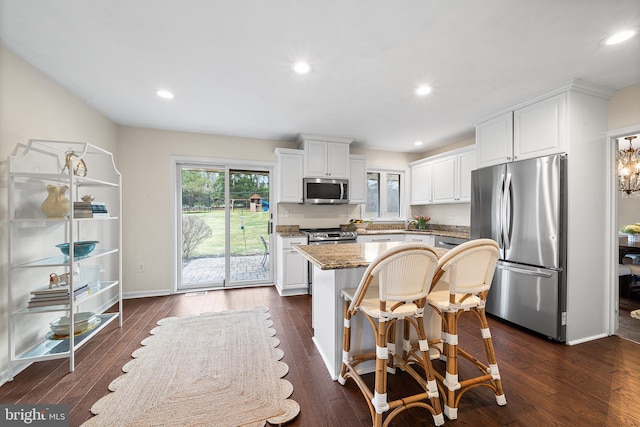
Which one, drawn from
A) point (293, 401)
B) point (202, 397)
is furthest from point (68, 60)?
point (293, 401)

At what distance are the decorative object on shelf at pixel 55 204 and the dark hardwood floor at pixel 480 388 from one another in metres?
1.24

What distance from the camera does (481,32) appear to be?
5.56 ft

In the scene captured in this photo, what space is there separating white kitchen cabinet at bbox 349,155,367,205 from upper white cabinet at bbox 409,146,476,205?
3.69ft

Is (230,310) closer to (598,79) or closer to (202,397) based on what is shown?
(202,397)

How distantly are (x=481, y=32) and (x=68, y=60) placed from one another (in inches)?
126

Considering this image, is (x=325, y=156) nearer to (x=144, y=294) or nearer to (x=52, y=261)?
(x=52, y=261)

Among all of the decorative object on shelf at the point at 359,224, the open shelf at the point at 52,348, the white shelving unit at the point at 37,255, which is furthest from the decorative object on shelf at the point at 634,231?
the open shelf at the point at 52,348

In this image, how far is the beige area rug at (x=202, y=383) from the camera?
151 cm

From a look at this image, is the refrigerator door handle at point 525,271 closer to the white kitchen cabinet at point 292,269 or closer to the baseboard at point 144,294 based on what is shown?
the white kitchen cabinet at point 292,269

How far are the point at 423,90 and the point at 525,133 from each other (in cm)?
123

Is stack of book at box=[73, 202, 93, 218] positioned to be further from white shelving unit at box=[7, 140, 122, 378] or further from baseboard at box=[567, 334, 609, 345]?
baseboard at box=[567, 334, 609, 345]

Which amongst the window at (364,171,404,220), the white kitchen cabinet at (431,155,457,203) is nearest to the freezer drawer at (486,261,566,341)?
the white kitchen cabinet at (431,155,457,203)

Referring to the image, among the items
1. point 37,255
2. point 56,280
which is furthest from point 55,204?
point 56,280

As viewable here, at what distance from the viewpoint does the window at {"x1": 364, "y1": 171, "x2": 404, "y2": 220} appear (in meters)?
4.99
